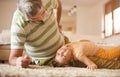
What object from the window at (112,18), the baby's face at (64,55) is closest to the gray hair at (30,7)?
the baby's face at (64,55)

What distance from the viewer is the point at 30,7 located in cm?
86

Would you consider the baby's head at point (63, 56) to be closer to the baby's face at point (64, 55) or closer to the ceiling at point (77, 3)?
the baby's face at point (64, 55)

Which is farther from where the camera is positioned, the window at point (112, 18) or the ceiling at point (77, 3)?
the ceiling at point (77, 3)

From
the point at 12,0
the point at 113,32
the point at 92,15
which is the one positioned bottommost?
the point at 113,32

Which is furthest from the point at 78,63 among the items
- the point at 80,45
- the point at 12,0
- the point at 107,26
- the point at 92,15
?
the point at 92,15

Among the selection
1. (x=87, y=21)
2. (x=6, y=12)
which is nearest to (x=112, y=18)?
(x=87, y=21)

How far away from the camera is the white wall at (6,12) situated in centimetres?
621

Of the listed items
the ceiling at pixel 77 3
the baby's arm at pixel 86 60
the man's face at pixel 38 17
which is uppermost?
the ceiling at pixel 77 3

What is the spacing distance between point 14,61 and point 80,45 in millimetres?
332

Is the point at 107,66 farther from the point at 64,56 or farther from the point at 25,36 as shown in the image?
the point at 25,36

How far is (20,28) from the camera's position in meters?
0.95

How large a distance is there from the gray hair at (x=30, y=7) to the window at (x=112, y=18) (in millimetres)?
3934

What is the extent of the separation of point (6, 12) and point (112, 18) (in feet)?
9.89

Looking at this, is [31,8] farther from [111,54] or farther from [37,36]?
[111,54]
